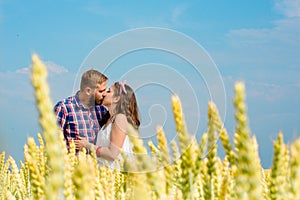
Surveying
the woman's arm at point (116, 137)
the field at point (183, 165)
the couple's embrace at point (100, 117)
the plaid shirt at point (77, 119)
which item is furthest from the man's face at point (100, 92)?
the field at point (183, 165)

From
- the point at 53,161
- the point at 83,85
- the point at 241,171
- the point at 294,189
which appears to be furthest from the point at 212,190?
the point at 83,85

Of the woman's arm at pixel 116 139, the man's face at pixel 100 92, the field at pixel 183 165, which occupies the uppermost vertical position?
the man's face at pixel 100 92

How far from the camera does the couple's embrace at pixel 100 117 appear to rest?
4.78 meters

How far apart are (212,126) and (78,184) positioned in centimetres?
55

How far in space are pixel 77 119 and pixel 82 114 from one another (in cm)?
18

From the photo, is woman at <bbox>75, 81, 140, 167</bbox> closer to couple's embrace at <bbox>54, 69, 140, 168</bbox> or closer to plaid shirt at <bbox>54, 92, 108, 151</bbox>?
couple's embrace at <bbox>54, 69, 140, 168</bbox>

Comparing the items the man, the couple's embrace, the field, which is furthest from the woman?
the field

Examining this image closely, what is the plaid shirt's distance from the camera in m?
6.62

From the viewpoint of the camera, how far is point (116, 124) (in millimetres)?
5477

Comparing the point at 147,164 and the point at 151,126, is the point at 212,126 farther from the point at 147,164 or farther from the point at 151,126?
the point at 151,126

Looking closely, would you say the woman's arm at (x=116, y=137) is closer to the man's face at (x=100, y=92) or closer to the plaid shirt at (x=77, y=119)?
the man's face at (x=100, y=92)

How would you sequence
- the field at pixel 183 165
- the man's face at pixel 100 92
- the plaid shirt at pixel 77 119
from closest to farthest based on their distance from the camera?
the field at pixel 183 165
the man's face at pixel 100 92
the plaid shirt at pixel 77 119

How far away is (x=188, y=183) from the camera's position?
1126 millimetres

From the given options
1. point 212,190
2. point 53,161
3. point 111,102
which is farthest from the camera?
point 111,102
